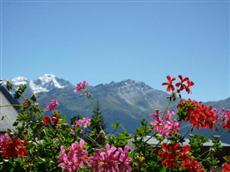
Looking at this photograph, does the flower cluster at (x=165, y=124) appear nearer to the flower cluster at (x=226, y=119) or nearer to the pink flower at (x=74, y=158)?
the flower cluster at (x=226, y=119)

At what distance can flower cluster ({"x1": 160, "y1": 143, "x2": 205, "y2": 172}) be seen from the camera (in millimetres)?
3762

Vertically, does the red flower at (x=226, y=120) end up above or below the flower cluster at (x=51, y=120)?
below

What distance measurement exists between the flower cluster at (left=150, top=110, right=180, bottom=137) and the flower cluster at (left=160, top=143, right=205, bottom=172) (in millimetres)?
385

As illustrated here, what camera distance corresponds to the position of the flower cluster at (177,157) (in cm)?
376

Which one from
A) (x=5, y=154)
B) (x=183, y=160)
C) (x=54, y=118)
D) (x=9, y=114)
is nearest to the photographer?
(x=183, y=160)

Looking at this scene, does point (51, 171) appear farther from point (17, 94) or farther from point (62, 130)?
point (17, 94)

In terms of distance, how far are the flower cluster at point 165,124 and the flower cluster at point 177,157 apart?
385 mm

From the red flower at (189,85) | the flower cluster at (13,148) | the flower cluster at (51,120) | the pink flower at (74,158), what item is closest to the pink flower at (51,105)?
the flower cluster at (51,120)

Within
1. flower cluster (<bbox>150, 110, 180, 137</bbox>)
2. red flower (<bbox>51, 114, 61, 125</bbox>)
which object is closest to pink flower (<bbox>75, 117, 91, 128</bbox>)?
red flower (<bbox>51, 114, 61, 125</bbox>)

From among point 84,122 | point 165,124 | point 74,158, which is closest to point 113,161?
point 74,158

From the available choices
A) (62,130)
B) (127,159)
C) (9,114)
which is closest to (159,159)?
(62,130)

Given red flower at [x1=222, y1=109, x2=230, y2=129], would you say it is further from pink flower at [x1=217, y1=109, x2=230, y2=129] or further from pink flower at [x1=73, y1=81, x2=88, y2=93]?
pink flower at [x1=73, y1=81, x2=88, y2=93]

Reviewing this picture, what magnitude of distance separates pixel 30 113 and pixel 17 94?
12.3 inches

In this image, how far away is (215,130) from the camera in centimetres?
450
